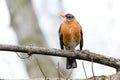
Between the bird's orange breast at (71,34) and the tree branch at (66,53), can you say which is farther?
the bird's orange breast at (71,34)

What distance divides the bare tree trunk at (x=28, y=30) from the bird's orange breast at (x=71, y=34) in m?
0.50

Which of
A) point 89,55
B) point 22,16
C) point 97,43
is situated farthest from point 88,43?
point 89,55

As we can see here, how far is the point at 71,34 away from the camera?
560cm

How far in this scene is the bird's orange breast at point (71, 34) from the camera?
557 cm

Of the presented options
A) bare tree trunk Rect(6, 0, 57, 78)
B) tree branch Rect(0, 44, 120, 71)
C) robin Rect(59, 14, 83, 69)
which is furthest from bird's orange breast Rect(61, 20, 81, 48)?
tree branch Rect(0, 44, 120, 71)

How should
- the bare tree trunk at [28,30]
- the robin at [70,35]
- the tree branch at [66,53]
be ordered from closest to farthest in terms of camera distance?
1. the tree branch at [66,53]
2. the robin at [70,35]
3. the bare tree trunk at [28,30]

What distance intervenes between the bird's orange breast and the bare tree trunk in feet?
1.64

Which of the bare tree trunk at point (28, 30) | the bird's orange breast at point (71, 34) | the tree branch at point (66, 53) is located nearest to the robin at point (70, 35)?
the bird's orange breast at point (71, 34)

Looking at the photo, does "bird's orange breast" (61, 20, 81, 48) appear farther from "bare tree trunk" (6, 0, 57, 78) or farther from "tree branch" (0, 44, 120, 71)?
"tree branch" (0, 44, 120, 71)

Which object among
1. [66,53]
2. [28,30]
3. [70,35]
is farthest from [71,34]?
[66,53]

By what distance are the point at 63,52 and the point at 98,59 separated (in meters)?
0.37

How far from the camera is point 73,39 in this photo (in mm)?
5582

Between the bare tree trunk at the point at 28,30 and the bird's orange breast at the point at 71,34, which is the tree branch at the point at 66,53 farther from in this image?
the bare tree trunk at the point at 28,30

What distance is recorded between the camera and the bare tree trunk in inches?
232
